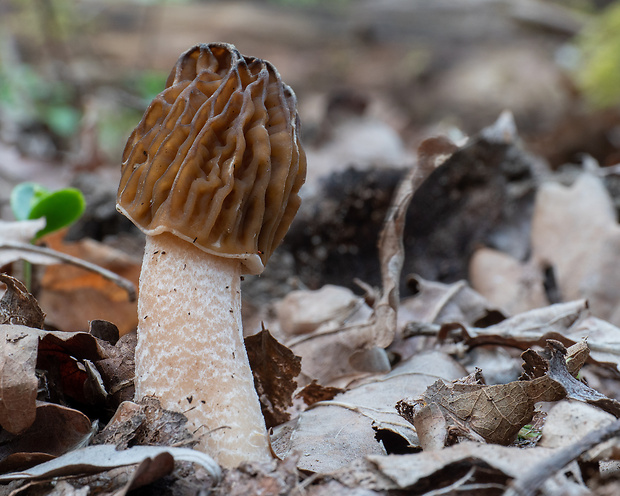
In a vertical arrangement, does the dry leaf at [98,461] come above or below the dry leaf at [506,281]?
above

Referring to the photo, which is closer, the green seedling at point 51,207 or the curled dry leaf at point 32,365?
the curled dry leaf at point 32,365

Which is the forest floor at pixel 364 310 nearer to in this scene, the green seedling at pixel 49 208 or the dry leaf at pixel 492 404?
the dry leaf at pixel 492 404

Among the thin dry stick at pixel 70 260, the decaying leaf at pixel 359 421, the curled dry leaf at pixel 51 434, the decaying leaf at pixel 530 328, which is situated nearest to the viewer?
the curled dry leaf at pixel 51 434

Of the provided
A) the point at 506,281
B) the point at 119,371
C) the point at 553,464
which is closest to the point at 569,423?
the point at 553,464

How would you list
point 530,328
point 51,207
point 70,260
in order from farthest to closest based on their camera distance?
point 70,260
point 51,207
point 530,328

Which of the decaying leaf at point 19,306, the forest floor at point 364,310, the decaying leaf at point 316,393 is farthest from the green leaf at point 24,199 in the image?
Result: the decaying leaf at point 316,393

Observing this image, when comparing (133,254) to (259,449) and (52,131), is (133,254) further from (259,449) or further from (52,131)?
(52,131)

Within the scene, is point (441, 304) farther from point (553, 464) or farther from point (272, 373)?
point (553, 464)

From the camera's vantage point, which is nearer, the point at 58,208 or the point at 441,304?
the point at 58,208
